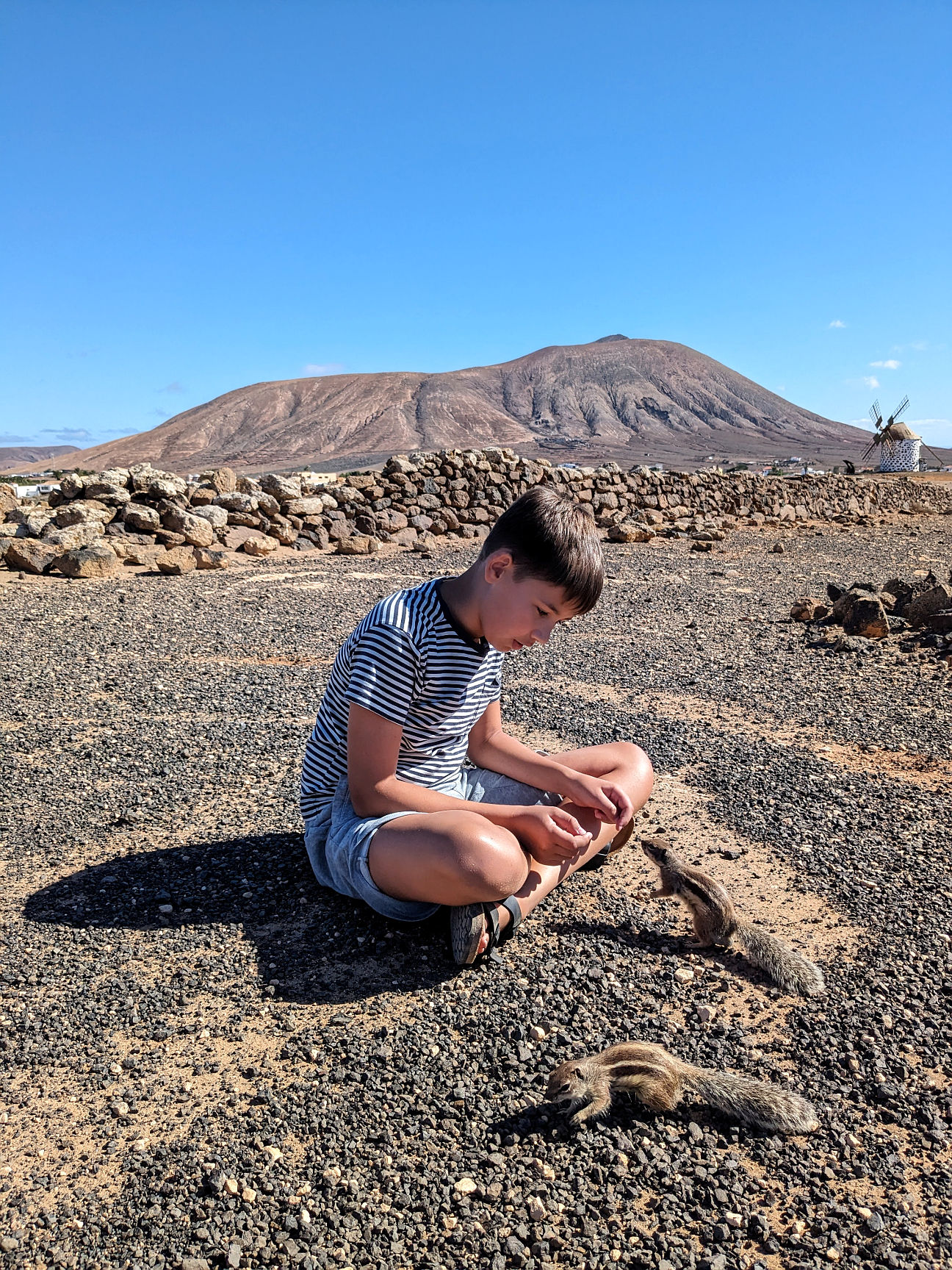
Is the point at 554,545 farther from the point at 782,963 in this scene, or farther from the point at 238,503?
the point at 238,503

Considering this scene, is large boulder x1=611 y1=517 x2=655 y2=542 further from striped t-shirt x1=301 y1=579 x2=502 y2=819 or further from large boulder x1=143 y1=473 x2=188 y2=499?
striped t-shirt x1=301 y1=579 x2=502 y2=819

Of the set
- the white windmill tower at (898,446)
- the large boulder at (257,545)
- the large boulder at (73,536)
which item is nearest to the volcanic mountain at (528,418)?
the white windmill tower at (898,446)

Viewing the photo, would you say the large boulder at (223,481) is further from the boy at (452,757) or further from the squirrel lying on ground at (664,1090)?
the squirrel lying on ground at (664,1090)

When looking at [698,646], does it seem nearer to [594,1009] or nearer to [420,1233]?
[594,1009]

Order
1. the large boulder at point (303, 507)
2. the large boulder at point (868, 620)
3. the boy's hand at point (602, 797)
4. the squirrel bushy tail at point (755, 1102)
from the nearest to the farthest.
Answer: the squirrel bushy tail at point (755, 1102) → the boy's hand at point (602, 797) → the large boulder at point (868, 620) → the large boulder at point (303, 507)

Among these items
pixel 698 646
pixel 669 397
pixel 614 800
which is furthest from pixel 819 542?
pixel 669 397

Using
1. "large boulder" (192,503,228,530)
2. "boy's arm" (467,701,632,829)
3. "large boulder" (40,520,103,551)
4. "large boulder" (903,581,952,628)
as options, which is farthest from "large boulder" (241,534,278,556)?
"boy's arm" (467,701,632,829)

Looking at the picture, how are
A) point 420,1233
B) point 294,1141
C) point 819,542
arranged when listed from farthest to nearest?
point 819,542 < point 294,1141 < point 420,1233

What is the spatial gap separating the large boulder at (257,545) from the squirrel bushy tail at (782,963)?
42.0 feet

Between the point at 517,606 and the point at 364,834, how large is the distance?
962 millimetres

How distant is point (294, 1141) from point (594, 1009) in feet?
3.40

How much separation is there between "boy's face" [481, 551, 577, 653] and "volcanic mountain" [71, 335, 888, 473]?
2750 inches

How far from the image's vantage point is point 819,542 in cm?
2052

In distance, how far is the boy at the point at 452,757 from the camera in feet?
9.35
